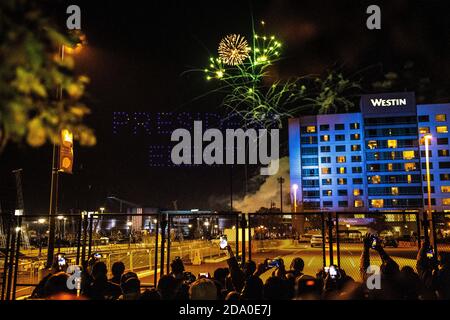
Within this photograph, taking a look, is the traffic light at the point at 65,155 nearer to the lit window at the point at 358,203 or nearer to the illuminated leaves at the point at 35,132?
the illuminated leaves at the point at 35,132

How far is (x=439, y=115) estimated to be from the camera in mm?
98625

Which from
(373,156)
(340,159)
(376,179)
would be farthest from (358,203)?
(373,156)

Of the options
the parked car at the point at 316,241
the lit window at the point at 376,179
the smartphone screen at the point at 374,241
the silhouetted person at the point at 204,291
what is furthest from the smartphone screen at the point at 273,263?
the lit window at the point at 376,179

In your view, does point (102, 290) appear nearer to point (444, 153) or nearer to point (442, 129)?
point (444, 153)

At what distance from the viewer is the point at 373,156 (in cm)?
10319

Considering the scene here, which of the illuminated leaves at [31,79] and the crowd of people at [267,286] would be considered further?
the crowd of people at [267,286]

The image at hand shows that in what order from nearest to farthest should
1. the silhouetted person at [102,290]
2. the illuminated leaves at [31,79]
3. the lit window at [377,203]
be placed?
1. the illuminated leaves at [31,79]
2. the silhouetted person at [102,290]
3. the lit window at [377,203]

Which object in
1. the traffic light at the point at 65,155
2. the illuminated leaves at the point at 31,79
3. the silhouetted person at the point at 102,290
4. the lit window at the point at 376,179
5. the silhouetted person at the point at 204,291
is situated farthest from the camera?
the lit window at the point at 376,179

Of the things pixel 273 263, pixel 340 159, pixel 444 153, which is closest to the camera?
pixel 273 263

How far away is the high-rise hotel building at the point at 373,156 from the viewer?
9788cm

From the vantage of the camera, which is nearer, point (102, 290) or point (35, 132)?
point (35, 132)
